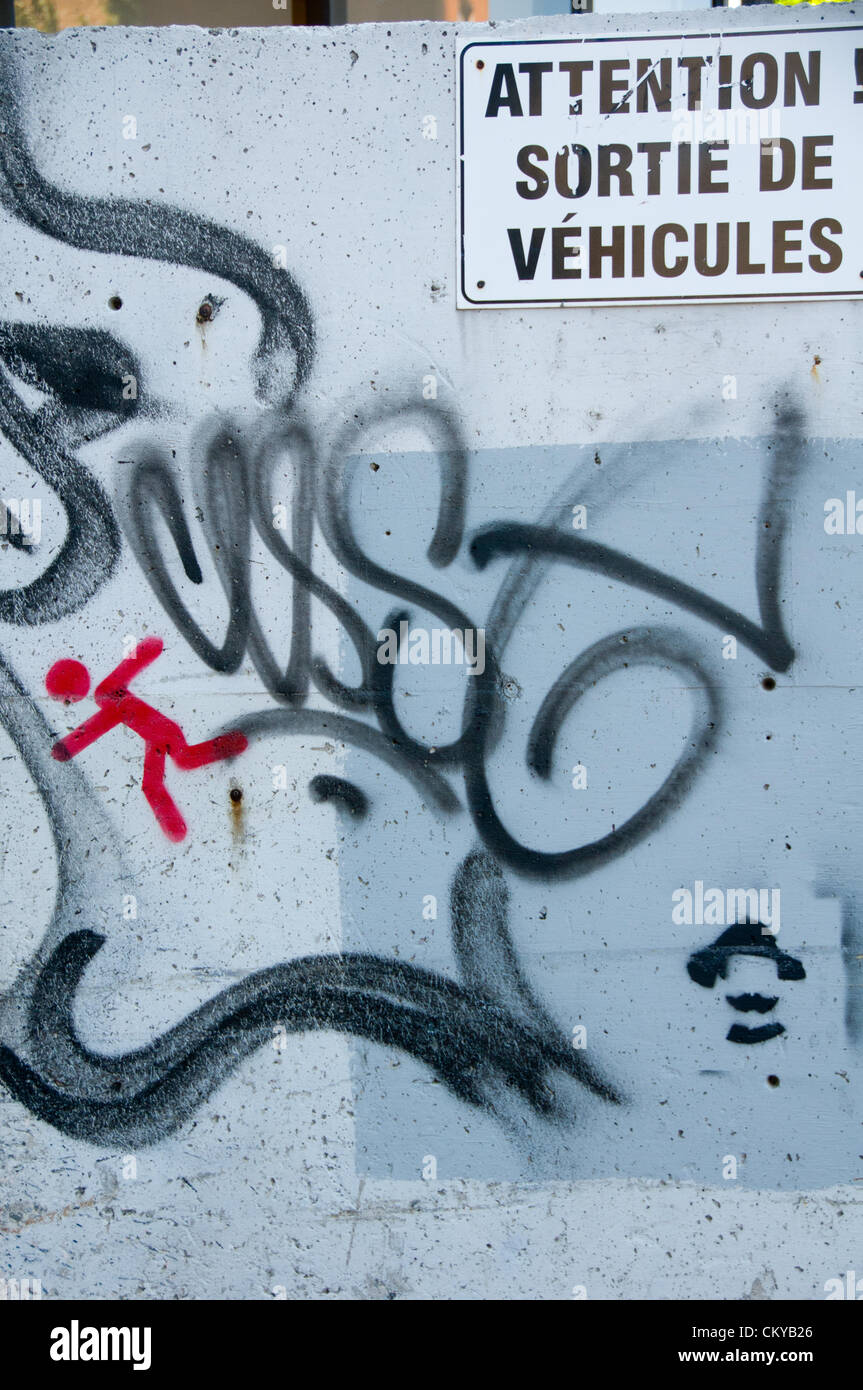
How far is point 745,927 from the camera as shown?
2174 mm

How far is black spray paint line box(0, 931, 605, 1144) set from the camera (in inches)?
86.4

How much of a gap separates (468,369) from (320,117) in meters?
0.68

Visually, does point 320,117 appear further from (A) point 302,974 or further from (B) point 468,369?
(A) point 302,974

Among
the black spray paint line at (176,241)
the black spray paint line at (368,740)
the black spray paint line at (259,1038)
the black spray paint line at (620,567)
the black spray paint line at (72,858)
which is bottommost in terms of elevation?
the black spray paint line at (259,1038)

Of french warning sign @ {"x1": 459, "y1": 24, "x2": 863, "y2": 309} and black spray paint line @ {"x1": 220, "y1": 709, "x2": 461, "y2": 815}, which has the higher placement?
french warning sign @ {"x1": 459, "y1": 24, "x2": 863, "y2": 309}

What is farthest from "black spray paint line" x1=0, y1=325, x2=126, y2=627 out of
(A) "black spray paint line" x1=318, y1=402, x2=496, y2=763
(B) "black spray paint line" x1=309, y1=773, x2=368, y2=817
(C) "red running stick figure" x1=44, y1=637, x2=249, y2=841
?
(B) "black spray paint line" x1=309, y1=773, x2=368, y2=817

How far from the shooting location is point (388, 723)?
220 cm

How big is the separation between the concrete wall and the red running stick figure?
14mm

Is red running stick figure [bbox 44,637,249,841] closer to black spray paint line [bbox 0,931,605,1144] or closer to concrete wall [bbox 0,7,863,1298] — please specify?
concrete wall [bbox 0,7,863,1298]

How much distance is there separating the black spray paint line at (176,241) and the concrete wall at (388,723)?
10 mm

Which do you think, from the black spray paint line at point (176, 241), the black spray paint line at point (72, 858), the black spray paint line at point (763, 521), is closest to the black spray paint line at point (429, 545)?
the black spray paint line at point (763, 521)

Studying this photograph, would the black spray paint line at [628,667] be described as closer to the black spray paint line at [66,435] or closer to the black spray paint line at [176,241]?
the black spray paint line at [176,241]

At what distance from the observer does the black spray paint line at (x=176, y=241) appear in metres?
2.17

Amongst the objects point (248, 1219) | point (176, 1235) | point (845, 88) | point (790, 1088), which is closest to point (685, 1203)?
point (790, 1088)
